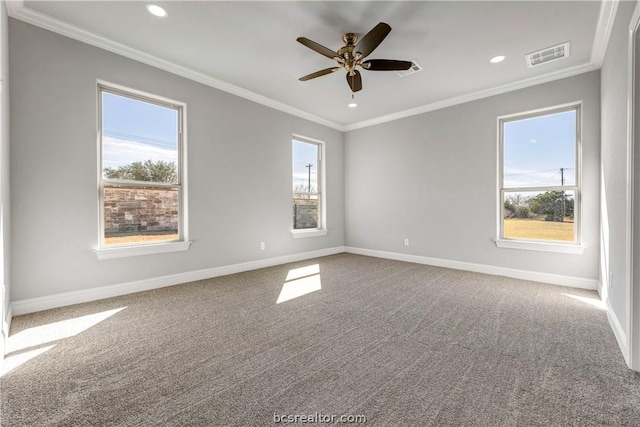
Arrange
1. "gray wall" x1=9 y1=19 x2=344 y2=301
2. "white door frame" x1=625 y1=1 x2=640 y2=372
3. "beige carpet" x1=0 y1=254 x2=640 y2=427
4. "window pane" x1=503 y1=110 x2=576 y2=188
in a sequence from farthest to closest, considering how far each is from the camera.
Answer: "window pane" x1=503 y1=110 x2=576 y2=188
"gray wall" x1=9 y1=19 x2=344 y2=301
"white door frame" x1=625 y1=1 x2=640 y2=372
"beige carpet" x1=0 y1=254 x2=640 y2=427

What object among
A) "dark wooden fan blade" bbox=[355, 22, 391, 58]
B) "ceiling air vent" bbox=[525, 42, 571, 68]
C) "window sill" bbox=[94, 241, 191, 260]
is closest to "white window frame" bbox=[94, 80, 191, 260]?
"window sill" bbox=[94, 241, 191, 260]

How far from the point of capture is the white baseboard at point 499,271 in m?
3.64

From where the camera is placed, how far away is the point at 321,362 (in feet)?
6.21

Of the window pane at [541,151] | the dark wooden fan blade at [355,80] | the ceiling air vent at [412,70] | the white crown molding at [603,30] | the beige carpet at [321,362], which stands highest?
the ceiling air vent at [412,70]

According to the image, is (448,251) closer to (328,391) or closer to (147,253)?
(328,391)

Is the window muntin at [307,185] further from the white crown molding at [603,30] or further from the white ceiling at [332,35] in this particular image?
the white crown molding at [603,30]

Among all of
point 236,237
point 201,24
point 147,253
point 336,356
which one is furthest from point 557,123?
point 147,253

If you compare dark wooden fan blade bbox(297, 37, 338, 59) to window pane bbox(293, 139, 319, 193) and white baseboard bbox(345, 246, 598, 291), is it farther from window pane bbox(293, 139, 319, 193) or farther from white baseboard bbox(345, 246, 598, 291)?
white baseboard bbox(345, 246, 598, 291)

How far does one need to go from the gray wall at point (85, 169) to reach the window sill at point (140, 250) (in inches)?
2.8

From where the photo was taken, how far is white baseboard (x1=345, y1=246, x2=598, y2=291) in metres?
3.64

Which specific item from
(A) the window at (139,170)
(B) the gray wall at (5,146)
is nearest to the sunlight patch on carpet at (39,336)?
(B) the gray wall at (5,146)

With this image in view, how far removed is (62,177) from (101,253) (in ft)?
2.91

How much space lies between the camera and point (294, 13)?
8.71 ft

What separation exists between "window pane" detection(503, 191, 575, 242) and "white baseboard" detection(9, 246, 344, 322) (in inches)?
148
